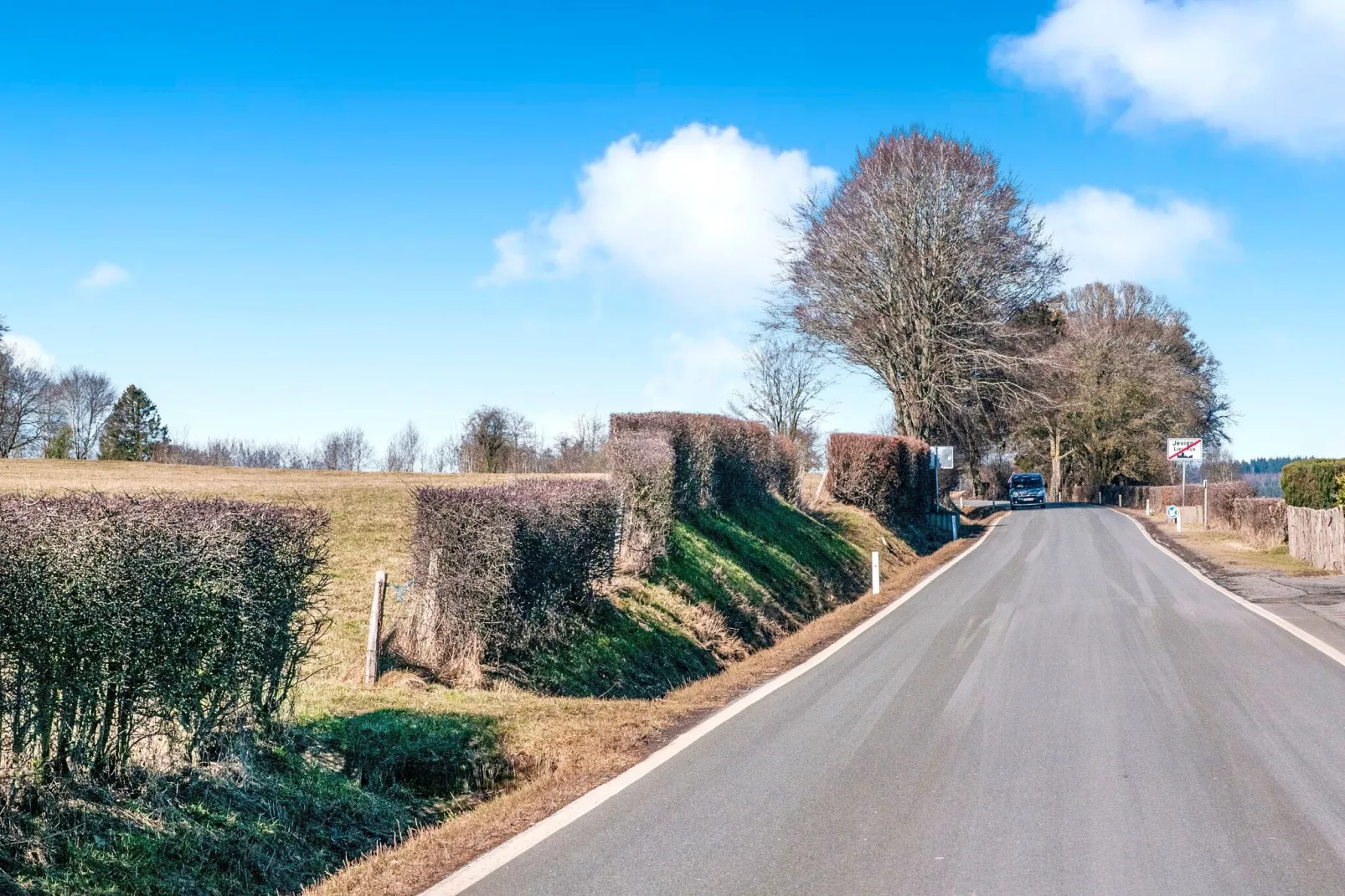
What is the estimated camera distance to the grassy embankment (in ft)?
17.2

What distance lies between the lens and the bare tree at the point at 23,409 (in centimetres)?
5909

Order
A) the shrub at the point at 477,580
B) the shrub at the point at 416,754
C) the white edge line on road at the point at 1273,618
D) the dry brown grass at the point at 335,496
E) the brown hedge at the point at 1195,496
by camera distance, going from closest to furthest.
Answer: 1. the shrub at the point at 416,754
2. the shrub at the point at 477,580
3. the dry brown grass at the point at 335,496
4. the white edge line on road at the point at 1273,618
5. the brown hedge at the point at 1195,496

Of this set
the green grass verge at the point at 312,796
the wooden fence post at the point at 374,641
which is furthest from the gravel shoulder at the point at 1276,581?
the wooden fence post at the point at 374,641

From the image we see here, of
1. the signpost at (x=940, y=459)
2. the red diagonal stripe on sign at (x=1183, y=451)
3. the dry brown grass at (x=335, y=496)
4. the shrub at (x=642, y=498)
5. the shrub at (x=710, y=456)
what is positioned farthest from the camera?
the signpost at (x=940, y=459)

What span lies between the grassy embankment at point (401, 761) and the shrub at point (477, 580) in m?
0.39

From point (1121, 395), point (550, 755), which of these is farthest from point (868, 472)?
point (1121, 395)

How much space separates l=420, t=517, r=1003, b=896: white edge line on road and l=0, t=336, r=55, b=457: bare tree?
60892 mm

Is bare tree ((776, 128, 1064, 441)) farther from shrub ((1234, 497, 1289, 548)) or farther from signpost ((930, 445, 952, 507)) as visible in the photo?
shrub ((1234, 497, 1289, 548))

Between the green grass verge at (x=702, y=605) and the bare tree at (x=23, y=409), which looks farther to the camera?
the bare tree at (x=23, y=409)

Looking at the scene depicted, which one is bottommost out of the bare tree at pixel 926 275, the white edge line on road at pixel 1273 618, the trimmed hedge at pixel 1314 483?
the white edge line on road at pixel 1273 618

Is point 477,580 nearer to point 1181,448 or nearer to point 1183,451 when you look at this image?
point 1181,448

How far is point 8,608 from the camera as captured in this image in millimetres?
4863

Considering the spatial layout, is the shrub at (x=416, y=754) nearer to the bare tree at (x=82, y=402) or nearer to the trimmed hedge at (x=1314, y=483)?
the trimmed hedge at (x=1314, y=483)

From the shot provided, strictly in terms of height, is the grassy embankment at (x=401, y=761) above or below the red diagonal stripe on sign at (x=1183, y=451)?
below
